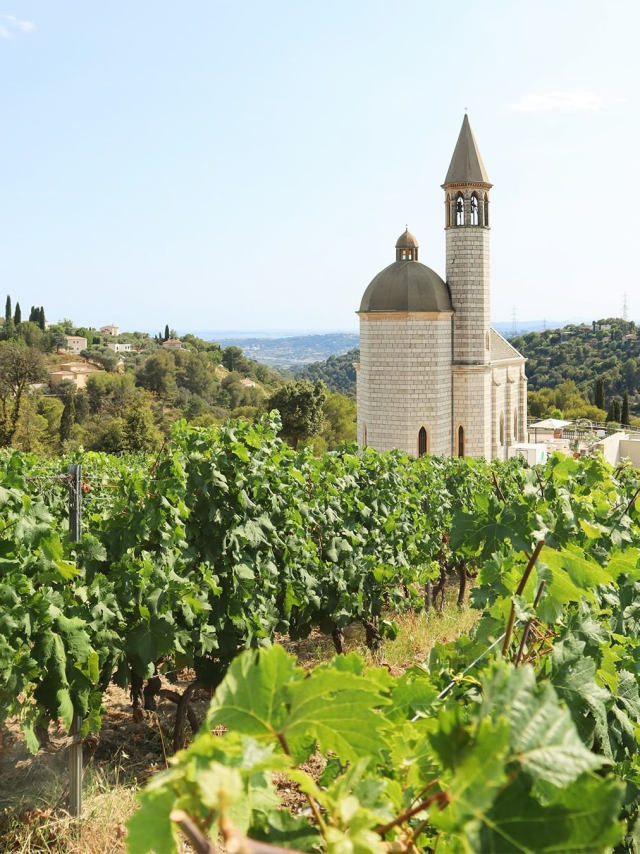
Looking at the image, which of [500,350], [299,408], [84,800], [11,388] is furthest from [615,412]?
[84,800]

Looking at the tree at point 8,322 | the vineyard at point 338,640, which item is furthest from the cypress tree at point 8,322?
the vineyard at point 338,640

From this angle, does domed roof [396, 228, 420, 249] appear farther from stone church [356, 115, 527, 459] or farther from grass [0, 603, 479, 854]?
grass [0, 603, 479, 854]

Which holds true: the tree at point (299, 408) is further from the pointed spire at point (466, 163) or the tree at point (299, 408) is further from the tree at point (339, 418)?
the pointed spire at point (466, 163)

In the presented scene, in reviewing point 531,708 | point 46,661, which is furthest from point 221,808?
point 46,661

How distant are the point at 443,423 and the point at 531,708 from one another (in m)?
20.0

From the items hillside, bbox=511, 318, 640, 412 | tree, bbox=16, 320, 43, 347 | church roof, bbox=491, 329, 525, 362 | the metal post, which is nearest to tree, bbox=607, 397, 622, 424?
hillside, bbox=511, 318, 640, 412

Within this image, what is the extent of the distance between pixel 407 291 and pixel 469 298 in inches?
79.9

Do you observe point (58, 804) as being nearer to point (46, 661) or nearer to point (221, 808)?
point (46, 661)

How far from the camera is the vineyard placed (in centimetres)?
74

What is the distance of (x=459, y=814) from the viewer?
0.68 meters

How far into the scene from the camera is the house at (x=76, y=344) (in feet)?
227

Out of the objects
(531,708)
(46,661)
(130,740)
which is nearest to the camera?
(531,708)

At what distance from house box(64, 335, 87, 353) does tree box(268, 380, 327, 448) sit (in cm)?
3676

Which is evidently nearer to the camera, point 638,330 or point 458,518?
point 458,518
